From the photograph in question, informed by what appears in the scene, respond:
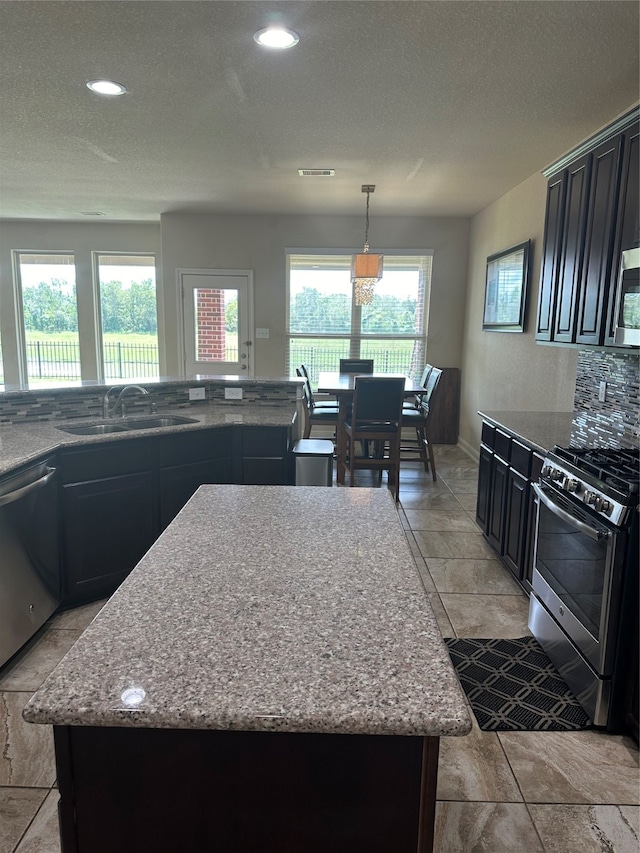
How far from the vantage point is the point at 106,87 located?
2.95 meters

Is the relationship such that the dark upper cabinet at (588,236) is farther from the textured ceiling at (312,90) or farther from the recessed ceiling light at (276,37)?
the recessed ceiling light at (276,37)

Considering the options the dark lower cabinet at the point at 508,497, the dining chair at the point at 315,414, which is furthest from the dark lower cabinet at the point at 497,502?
the dining chair at the point at 315,414

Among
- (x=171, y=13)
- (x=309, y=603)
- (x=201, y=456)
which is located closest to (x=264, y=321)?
(x=201, y=456)

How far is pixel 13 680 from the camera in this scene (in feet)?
7.34

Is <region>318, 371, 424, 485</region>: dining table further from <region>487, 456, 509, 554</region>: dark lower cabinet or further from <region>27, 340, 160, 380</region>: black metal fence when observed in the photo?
<region>27, 340, 160, 380</region>: black metal fence

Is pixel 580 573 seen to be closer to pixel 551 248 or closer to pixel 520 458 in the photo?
pixel 520 458

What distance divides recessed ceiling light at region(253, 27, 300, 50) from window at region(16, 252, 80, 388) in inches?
227

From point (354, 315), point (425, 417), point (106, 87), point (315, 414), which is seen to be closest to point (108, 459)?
point (106, 87)

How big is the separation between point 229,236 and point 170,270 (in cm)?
83

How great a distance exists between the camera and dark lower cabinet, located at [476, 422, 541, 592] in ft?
9.51

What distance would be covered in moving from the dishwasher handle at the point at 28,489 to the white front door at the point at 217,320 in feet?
14.6

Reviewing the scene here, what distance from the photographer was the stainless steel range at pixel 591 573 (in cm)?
189

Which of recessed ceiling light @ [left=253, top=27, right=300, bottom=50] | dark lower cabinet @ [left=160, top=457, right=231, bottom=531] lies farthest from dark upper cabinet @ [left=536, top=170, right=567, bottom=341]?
dark lower cabinet @ [left=160, top=457, right=231, bottom=531]

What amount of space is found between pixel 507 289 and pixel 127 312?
5002 mm
